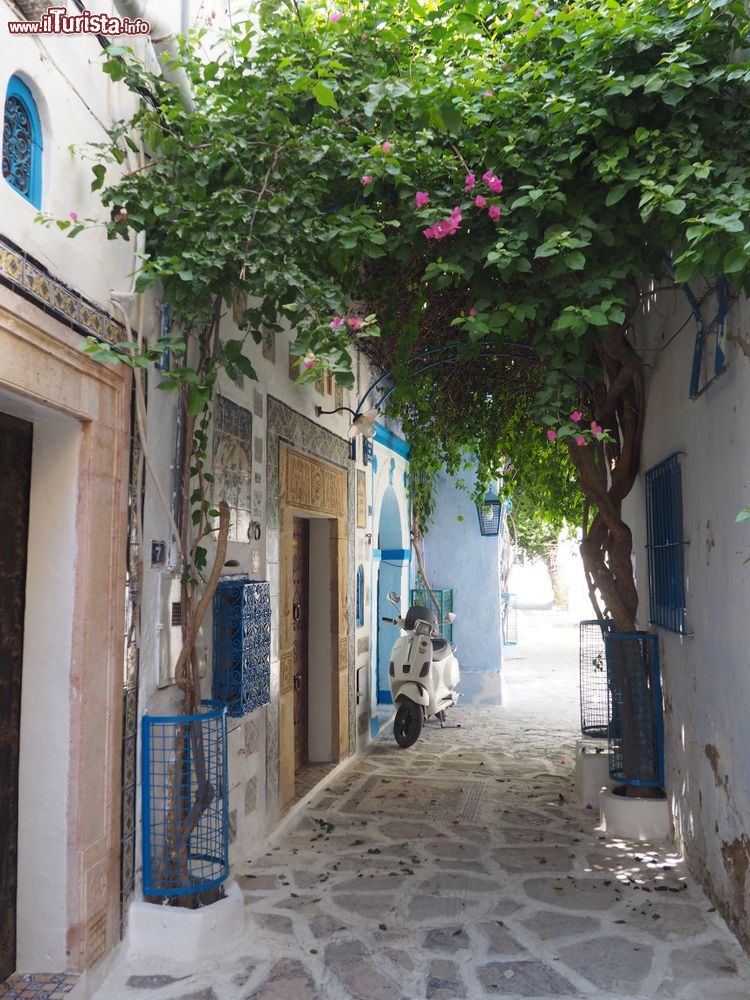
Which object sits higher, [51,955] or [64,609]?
[64,609]

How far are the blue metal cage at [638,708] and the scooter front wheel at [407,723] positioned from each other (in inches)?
107

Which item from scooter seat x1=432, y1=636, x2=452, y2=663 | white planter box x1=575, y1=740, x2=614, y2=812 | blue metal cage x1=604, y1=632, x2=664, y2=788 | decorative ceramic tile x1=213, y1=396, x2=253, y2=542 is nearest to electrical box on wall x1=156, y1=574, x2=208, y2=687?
decorative ceramic tile x1=213, y1=396, x2=253, y2=542

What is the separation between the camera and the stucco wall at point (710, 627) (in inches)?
138

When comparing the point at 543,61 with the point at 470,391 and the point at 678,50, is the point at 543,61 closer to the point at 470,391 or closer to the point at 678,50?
the point at 678,50

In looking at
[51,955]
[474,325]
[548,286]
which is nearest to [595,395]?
[548,286]

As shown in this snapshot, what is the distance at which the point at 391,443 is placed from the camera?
9250 mm

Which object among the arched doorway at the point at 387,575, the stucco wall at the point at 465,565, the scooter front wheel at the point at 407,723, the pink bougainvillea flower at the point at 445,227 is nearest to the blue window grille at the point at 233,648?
the pink bougainvillea flower at the point at 445,227

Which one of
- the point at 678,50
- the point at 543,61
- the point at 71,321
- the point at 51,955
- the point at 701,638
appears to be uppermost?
the point at 543,61

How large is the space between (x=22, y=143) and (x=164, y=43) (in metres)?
1.17

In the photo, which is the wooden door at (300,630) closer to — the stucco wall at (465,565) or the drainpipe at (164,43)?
the drainpipe at (164,43)

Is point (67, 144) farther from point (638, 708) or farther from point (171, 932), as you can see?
point (638, 708)

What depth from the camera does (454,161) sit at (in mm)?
3672

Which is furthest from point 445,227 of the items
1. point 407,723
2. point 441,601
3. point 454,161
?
point 441,601

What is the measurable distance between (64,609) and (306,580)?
389 cm
